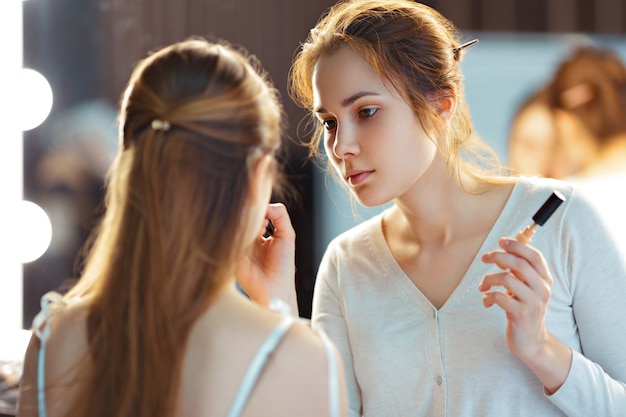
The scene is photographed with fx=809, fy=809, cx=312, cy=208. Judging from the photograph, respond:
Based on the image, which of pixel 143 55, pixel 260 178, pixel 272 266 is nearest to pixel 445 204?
pixel 272 266

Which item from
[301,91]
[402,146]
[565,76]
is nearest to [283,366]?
[402,146]

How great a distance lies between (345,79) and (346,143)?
4.0 inches

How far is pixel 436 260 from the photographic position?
4.37 ft

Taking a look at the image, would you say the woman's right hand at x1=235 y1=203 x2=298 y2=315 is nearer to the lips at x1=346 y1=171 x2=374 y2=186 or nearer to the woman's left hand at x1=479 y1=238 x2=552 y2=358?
the lips at x1=346 y1=171 x2=374 y2=186

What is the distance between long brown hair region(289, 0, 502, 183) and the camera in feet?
4.11

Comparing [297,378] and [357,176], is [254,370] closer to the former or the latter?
[297,378]

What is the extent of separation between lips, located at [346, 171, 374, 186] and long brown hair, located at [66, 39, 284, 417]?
0.43m

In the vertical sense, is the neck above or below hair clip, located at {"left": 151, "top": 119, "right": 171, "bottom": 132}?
below

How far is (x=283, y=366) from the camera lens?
766mm

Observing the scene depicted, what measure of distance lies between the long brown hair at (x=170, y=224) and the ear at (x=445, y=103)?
1.80 feet

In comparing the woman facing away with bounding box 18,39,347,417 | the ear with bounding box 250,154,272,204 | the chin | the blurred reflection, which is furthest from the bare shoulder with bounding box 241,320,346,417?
the blurred reflection

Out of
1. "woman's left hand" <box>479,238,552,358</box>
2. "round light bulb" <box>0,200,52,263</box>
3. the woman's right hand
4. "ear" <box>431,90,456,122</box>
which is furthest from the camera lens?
"round light bulb" <box>0,200,52,263</box>

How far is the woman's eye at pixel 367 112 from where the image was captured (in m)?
1.23

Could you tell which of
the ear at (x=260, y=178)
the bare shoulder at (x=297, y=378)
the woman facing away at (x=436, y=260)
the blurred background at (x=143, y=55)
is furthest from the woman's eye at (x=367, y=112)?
the blurred background at (x=143, y=55)
